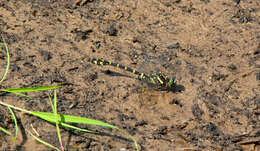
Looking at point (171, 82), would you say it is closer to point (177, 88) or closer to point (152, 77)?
point (177, 88)

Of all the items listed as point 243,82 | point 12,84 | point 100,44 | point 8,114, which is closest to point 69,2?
point 100,44

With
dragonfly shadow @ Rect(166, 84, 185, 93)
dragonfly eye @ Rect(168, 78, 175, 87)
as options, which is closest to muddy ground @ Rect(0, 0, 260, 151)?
dragonfly shadow @ Rect(166, 84, 185, 93)

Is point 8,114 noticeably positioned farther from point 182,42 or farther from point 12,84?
point 182,42

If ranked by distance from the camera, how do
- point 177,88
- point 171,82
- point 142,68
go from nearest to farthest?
point 171,82
point 177,88
point 142,68

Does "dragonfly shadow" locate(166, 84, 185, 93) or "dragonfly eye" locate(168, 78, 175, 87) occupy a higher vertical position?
"dragonfly eye" locate(168, 78, 175, 87)

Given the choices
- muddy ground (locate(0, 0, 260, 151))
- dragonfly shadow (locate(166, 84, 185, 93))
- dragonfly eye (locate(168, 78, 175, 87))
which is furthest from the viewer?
dragonfly shadow (locate(166, 84, 185, 93))

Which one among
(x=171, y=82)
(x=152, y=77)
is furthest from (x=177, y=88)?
(x=152, y=77)

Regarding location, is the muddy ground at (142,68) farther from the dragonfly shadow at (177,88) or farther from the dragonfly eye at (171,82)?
the dragonfly eye at (171,82)

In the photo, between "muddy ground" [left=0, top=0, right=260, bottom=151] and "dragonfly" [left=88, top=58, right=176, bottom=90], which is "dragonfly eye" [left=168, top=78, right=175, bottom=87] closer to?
"dragonfly" [left=88, top=58, right=176, bottom=90]
